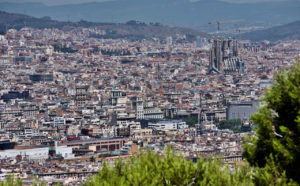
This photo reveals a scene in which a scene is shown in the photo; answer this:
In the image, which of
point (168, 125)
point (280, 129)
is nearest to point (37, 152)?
point (168, 125)

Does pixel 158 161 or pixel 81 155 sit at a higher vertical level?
pixel 158 161

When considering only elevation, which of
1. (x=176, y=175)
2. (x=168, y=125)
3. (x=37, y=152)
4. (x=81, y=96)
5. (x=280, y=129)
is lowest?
(x=37, y=152)

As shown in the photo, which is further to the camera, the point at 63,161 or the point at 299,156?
the point at 63,161

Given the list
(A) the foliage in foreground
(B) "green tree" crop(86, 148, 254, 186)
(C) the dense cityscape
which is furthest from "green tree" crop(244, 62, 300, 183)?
(C) the dense cityscape

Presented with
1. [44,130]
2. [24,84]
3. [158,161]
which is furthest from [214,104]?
[158,161]

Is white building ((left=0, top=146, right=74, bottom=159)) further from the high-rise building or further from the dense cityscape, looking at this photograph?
the high-rise building

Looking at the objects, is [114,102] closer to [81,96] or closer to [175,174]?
[81,96]

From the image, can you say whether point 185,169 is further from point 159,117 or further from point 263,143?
point 159,117
